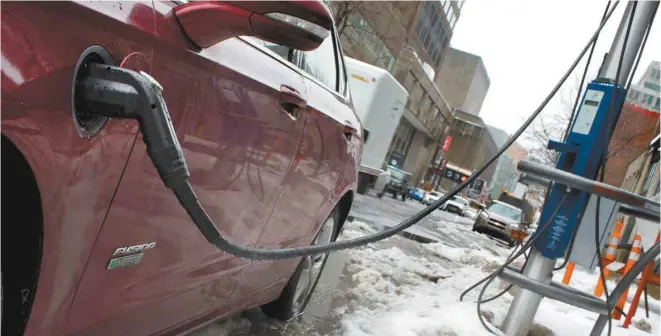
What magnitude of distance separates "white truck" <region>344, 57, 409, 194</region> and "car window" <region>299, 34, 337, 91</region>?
696 cm

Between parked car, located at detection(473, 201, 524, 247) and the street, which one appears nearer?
the street

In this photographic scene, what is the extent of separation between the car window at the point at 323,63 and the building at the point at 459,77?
8728 centimetres

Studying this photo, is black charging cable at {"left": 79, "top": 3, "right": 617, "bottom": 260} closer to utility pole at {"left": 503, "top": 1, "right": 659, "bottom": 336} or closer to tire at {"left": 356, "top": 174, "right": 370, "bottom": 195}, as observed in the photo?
utility pole at {"left": 503, "top": 1, "right": 659, "bottom": 336}

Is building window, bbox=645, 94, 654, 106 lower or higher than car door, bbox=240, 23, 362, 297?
higher

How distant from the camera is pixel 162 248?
157cm

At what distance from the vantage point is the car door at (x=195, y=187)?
53.5 inches

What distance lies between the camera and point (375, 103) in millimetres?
11523

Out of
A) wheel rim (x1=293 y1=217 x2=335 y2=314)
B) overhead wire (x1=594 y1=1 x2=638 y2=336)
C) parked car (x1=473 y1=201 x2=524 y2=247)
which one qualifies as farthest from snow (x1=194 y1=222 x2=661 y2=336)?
parked car (x1=473 y1=201 x2=524 y2=247)

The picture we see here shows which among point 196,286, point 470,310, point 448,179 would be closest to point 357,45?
point 470,310

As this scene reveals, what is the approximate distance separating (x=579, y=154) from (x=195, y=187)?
308cm

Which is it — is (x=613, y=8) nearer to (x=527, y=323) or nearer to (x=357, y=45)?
(x=527, y=323)

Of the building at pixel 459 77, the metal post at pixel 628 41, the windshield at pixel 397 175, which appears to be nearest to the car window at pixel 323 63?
the metal post at pixel 628 41

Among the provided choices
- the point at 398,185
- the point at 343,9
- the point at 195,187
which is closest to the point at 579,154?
the point at 195,187

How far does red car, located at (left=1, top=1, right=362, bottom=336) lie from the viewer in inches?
41.1
